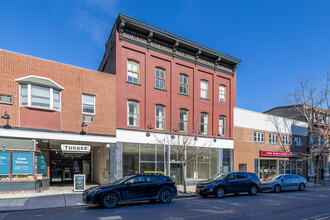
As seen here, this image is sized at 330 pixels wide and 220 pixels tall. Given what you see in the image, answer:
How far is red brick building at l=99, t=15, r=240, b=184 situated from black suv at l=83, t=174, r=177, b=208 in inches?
207

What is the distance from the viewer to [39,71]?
14.9 m

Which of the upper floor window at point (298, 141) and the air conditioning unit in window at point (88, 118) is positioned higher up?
the air conditioning unit in window at point (88, 118)

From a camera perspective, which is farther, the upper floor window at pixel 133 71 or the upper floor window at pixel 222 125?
the upper floor window at pixel 222 125

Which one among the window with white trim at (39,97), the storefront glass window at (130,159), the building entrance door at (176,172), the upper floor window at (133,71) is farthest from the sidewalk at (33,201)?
the upper floor window at (133,71)

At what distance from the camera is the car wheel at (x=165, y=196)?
40.6 feet

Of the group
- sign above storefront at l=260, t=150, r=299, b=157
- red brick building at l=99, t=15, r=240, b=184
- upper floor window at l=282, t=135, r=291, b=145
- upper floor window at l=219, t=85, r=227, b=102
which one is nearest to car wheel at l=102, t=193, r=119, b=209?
red brick building at l=99, t=15, r=240, b=184

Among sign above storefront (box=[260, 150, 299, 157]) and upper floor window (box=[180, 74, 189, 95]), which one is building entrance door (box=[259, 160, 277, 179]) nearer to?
sign above storefront (box=[260, 150, 299, 157])

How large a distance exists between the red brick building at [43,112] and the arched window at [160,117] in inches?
150

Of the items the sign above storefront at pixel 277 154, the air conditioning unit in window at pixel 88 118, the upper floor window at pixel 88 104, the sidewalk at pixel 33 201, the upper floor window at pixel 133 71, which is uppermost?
the upper floor window at pixel 133 71

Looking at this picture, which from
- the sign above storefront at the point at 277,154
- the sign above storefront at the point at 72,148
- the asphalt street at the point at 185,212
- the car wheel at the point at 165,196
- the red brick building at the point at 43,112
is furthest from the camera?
the sign above storefront at the point at 277,154

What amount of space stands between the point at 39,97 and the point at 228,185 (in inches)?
481

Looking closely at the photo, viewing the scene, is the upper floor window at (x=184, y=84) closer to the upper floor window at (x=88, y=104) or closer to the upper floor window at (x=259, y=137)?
the upper floor window at (x=88, y=104)

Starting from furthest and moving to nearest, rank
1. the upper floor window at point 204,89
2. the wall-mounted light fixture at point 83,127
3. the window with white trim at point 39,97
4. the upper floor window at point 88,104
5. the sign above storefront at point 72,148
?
the upper floor window at point 204,89
the upper floor window at point 88,104
the wall-mounted light fixture at point 83,127
the sign above storefront at point 72,148
the window with white trim at point 39,97

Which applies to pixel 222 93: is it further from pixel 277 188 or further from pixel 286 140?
pixel 286 140
